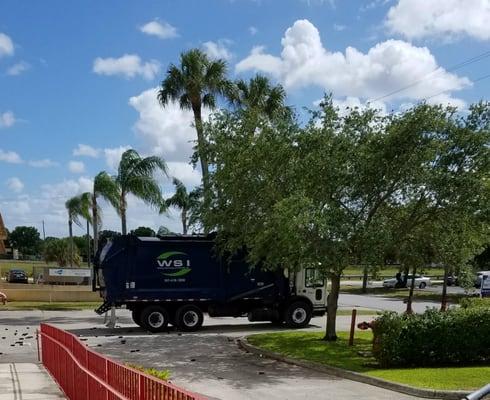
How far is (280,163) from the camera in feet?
56.5

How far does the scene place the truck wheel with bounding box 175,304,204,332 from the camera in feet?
76.4

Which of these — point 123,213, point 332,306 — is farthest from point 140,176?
point 332,306

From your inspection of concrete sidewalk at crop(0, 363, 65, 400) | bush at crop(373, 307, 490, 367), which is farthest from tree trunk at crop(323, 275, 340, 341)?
concrete sidewalk at crop(0, 363, 65, 400)

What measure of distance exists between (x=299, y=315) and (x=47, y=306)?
16.1m

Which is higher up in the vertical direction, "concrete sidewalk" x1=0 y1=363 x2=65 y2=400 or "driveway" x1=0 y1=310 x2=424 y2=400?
"concrete sidewalk" x1=0 y1=363 x2=65 y2=400

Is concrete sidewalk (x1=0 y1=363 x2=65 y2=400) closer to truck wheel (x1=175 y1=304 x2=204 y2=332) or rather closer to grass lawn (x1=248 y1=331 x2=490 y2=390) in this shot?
grass lawn (x1=248 y1=331 x2=490 y2=390)

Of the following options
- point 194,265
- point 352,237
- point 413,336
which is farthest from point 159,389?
point 194,265

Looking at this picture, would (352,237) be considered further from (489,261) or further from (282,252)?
(489,261)

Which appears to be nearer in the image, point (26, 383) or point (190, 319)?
point (26, 383)

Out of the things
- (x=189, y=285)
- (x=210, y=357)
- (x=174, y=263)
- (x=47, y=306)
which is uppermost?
(x=174, y=263)

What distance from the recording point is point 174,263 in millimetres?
23484

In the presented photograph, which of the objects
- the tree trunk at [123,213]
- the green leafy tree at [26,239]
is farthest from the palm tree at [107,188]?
the green leafy tree at [26,239]

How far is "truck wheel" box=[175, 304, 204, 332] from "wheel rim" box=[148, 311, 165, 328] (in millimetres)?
515

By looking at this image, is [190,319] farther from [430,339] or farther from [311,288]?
[430,339]
